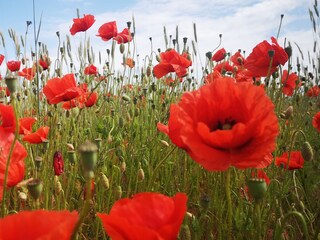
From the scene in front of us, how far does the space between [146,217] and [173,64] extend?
2168 mm

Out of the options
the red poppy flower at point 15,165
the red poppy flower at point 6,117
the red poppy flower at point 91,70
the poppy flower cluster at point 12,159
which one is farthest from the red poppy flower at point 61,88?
the red poppy flower at point 91,70

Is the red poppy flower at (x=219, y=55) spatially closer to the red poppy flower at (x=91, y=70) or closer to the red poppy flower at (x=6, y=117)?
the red poppy flower at (x=91, y=70)

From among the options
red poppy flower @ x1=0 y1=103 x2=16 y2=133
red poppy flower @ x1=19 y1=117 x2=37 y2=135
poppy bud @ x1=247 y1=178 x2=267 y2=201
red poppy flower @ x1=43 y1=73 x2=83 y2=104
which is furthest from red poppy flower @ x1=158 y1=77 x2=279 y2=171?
red poppy flower @ x1=43 y1=73 x2=83 y2=104

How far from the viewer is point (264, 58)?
220cm

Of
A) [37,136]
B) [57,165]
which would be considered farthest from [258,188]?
[37,136]

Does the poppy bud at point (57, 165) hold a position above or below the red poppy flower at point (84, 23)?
below

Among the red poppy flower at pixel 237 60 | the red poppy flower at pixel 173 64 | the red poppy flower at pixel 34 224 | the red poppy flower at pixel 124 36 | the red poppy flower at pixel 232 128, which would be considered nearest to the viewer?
the red poppy flower at pixel 34 224

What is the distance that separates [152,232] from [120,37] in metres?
3.01

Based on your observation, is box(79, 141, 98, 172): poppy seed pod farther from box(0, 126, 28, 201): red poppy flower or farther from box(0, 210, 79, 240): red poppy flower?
box(0, 126, 28, 201): red poppy flower

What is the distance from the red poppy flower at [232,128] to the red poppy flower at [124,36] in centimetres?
244

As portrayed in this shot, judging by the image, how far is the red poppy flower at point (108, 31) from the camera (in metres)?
3.55

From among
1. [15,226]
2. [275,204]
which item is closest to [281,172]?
[275,204]

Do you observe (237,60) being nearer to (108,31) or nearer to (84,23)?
(108,31)

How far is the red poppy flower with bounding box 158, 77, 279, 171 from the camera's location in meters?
0.86
